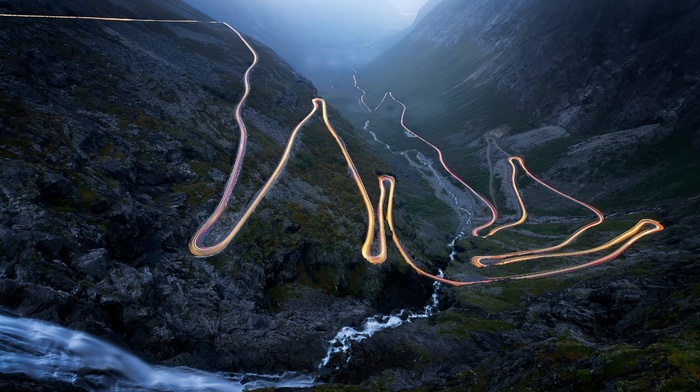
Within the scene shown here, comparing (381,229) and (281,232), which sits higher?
(381,229)

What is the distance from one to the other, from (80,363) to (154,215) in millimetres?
22402

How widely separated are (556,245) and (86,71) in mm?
98791

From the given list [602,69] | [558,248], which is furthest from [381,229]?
[602,69]

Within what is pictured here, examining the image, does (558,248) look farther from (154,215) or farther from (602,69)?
(602,69)

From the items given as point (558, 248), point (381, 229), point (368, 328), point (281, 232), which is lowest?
point (368, 328)

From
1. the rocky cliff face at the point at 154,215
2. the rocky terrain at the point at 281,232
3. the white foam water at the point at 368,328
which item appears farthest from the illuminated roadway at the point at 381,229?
the white foam water at the point at 368,328

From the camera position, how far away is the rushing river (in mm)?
24797

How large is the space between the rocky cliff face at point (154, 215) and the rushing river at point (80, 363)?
1.14 meters

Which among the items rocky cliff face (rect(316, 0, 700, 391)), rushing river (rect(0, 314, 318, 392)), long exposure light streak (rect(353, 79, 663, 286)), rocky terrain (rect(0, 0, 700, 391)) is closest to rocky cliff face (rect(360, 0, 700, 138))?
rocky cliff face (rect(316, 0, 700, 391))

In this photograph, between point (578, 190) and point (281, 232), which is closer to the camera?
point (281, 232)

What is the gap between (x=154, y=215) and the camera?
46.6 metres

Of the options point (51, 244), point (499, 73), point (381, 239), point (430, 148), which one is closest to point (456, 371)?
point (381, 239)

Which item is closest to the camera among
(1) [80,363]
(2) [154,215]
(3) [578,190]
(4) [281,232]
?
(1) [80,363]

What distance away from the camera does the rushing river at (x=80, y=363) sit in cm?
2480
